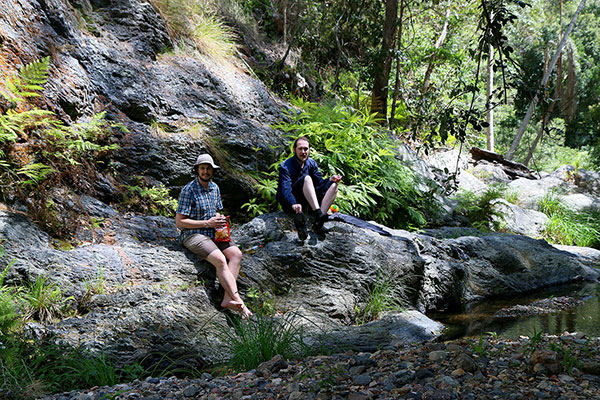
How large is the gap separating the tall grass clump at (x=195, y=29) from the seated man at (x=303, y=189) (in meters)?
4.25

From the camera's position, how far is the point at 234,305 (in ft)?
15.5

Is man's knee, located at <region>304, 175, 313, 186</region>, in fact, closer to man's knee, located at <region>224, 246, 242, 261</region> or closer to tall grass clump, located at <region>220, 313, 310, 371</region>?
man's knee, located at <region>224, 246, 242, 261</region>

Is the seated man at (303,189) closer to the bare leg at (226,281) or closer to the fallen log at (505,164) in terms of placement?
the bare leg at (226,281)

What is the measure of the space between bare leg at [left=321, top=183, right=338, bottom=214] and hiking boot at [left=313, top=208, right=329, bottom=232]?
19 centimetres

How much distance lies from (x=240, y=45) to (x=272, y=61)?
0.95m

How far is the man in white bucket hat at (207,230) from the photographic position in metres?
4.79

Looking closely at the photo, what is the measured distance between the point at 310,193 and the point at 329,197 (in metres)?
0.29

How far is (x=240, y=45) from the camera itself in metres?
10.6

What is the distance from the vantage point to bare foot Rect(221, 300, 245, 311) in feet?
15.5

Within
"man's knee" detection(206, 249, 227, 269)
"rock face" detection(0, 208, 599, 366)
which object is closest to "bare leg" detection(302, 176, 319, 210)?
"rock face" detection(0, 208, 599, 366)

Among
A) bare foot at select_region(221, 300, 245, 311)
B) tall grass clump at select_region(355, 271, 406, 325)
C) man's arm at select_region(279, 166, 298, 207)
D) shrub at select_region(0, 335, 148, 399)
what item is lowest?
shrub at select_region(0, 335, 148, 399)

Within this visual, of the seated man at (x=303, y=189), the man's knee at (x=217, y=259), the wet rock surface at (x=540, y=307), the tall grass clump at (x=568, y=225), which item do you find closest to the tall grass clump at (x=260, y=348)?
the man's knee at (x=217, y=259)

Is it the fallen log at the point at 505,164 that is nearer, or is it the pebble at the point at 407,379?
the pebble at the point at 407,379

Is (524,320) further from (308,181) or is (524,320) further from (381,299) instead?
(308,181)
